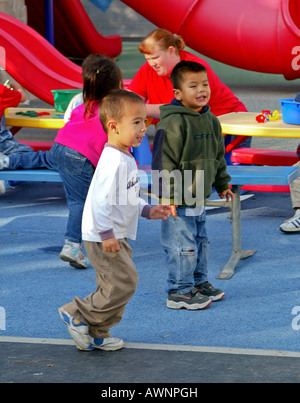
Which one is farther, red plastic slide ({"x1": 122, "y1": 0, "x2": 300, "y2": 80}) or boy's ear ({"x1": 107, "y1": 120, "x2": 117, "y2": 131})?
red plastic slide ({"x1": 122, "y1": 0, "x2": 300, "y2": 80})

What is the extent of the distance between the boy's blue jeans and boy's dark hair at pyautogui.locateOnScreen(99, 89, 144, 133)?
0.95 m

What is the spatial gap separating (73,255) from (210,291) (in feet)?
3.65

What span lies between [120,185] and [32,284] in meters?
1.63

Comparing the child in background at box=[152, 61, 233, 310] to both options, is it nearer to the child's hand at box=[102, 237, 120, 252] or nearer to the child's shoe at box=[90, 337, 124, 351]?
the child's shoe at box=[90, 337, 124, 351]

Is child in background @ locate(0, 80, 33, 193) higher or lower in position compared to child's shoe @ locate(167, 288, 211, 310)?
higher

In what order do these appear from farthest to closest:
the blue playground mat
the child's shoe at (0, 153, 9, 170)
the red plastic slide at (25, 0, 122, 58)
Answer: the red plastic slide at (25, 0, 122, 58)
the child's shoe at (0, 153, 9, 170)
the blue playground mat

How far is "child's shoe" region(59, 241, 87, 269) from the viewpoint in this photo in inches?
210

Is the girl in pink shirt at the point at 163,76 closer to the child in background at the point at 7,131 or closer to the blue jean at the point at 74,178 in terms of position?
the blue jean at the point at 74,178

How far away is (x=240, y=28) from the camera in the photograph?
13.4 metres

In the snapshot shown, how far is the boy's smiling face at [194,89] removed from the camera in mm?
4484

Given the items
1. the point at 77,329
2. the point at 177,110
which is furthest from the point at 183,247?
the point at 77,329

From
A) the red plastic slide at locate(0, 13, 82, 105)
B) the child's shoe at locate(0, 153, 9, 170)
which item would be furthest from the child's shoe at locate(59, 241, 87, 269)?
the red plastic slide at locate(0, 13, 82, 105)

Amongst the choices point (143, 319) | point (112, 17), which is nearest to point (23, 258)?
point (143, 319)
